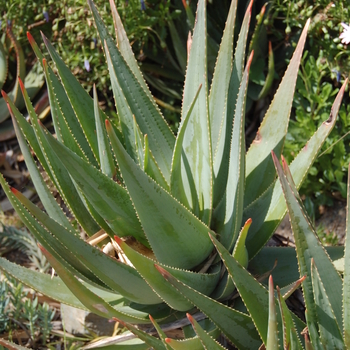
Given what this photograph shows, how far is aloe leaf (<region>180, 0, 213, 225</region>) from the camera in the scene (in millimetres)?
1188

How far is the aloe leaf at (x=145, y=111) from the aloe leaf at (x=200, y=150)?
72 millimetres

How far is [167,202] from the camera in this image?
1.01m

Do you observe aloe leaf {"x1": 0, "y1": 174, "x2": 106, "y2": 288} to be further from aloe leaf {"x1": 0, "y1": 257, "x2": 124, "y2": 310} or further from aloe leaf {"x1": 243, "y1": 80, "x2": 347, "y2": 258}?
aloe leaf {"x1": 243, "y1": 80, "x2": 347, "y2": 258}

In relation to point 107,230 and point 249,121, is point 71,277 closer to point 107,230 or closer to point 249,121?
point 107,230

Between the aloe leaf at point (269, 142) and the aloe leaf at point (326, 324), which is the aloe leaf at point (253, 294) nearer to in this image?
the aloe leaf at point (326, 324)

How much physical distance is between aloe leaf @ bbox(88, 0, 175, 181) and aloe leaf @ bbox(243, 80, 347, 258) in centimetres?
27

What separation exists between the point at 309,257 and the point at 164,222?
325 millimetres

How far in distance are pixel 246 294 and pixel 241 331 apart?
0.43 ft

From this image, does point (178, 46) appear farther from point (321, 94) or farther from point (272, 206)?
point (272, 206)

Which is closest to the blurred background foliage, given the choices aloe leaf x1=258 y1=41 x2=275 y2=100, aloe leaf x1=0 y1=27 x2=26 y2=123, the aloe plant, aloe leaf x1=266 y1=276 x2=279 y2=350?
aloe leaf x1=258 y1=41 x2=275 y2=100

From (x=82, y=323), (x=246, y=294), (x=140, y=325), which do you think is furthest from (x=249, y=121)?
(x=246, y=294)

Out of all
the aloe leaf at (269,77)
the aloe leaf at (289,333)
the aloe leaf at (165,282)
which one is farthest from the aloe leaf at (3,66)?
the aloe leaf at (289,333)

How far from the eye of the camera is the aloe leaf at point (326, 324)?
847mm

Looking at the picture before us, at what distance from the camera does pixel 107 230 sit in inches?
48.5
